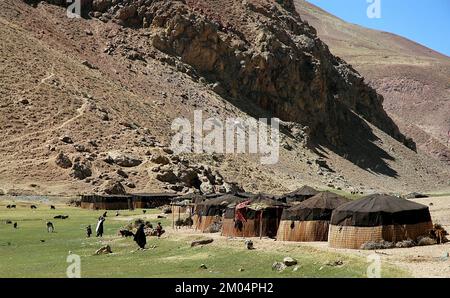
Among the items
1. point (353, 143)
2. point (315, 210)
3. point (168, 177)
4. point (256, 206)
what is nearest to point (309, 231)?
point (315, 210)

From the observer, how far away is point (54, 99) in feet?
267

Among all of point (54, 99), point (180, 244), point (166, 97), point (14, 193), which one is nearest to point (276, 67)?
point (166, 97)

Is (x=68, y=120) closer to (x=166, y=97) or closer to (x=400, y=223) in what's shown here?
(x=166, y=97)

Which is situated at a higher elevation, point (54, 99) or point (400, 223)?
point (54, 99)

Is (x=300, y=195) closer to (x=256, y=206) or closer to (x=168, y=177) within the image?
(x=256, y=206)

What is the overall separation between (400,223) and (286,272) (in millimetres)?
6461

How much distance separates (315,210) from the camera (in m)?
28.6

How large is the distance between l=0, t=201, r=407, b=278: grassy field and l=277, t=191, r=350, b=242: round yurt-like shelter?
4.37ft

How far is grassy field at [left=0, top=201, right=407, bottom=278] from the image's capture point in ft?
64.7

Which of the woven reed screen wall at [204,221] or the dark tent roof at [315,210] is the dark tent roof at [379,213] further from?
the woven reed screen wall at [204,221]

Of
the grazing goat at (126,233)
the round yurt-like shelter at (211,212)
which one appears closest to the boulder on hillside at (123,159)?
the round yurt-like shelter at (211,212)

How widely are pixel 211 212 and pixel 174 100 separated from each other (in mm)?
60697
